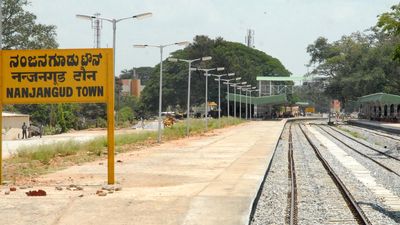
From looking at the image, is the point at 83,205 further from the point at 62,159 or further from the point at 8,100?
the point at 62,159

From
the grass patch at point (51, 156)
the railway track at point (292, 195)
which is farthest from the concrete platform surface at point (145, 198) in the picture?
the grass patch at point (51, 156)

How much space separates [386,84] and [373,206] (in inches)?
3235

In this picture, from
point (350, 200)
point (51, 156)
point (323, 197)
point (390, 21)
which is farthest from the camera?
point (390, 21)

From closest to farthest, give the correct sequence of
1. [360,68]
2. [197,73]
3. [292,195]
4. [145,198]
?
[145,198] < [292,195] < [360,68] < [197,73]

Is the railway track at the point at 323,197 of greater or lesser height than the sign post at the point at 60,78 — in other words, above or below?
below

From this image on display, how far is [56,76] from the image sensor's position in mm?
14047

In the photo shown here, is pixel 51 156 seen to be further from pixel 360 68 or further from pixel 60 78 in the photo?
pixel 360 68

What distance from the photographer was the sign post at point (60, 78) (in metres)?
13.9

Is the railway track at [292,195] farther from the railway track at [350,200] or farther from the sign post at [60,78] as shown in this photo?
the sign post at [60,78]

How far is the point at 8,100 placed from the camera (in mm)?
14188

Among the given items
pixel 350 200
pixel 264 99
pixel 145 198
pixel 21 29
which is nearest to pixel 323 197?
pixel 350 200

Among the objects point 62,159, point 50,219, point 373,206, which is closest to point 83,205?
point 50,219

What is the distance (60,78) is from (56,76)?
11 cm

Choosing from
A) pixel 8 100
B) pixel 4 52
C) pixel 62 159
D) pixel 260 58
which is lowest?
pixel 62 159
